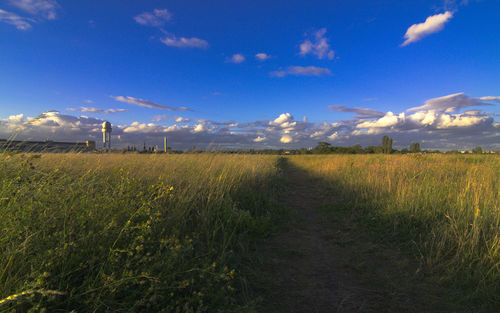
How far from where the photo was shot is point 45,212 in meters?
2.08

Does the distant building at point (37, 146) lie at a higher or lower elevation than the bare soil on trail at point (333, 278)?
higher

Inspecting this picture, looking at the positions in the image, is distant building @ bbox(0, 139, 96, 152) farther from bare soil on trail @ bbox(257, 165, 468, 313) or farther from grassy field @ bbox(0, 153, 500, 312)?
bare soil on trail @ bbox(257, 165, 468, 313)

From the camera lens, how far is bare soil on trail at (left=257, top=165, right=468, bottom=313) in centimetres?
230

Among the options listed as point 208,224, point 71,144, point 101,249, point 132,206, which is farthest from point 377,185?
point 71,144

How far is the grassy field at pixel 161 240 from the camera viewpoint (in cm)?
169

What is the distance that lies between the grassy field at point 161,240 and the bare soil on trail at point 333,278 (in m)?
0.29

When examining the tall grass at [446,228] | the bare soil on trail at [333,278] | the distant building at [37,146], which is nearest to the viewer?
the bare soil on trail at [333,278]

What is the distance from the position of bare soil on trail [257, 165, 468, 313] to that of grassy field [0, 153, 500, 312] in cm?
29

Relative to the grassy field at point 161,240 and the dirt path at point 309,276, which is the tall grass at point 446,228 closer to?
the grassy field at point 161,240

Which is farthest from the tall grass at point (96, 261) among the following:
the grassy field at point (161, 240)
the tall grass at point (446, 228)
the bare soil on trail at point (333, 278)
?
the tall grass at point (446, 228)

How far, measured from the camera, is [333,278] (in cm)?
281

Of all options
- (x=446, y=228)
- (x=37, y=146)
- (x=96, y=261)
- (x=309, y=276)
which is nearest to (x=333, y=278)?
(x=309, y=276)

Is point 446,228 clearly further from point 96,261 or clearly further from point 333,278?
point 96,261

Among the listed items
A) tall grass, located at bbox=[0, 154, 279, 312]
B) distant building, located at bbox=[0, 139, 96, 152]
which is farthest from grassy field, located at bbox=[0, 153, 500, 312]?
distant building, located at bbox=[0, 139, 96, 152]
